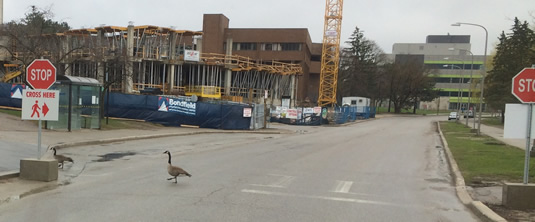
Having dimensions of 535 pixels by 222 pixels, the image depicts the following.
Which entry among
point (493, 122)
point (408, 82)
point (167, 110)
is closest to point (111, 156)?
point (167, 110)

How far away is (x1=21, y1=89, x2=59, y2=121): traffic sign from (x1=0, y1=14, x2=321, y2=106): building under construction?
20546 mm

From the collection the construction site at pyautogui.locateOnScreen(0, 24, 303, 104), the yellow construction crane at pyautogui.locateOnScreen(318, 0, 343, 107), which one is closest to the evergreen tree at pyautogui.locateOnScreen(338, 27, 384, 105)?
the yellow construction crane at pyautogui.locateOnScreen(318, 0, 343, 107)

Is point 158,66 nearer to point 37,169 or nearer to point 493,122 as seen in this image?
point 37,169

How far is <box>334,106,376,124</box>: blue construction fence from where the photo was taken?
166 feet

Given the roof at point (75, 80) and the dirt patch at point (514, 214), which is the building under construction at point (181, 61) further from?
the dirt patch at point (514, 214)

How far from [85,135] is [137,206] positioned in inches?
543

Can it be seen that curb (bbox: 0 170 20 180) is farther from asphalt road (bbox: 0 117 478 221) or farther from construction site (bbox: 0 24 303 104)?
construction site (bbox: 0 24 303 104)

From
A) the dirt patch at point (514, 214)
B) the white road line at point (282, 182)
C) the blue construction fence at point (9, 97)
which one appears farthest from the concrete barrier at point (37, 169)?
the blue construction fence at point (9, 97)

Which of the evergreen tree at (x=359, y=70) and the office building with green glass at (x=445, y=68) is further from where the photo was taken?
the office building with green glass at (x=445, y=68)

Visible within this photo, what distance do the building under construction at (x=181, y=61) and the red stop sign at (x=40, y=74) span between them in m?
20.4

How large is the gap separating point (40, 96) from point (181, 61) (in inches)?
1645

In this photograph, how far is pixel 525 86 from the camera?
7781mm

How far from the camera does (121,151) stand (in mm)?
15664

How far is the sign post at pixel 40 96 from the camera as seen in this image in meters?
9.25
